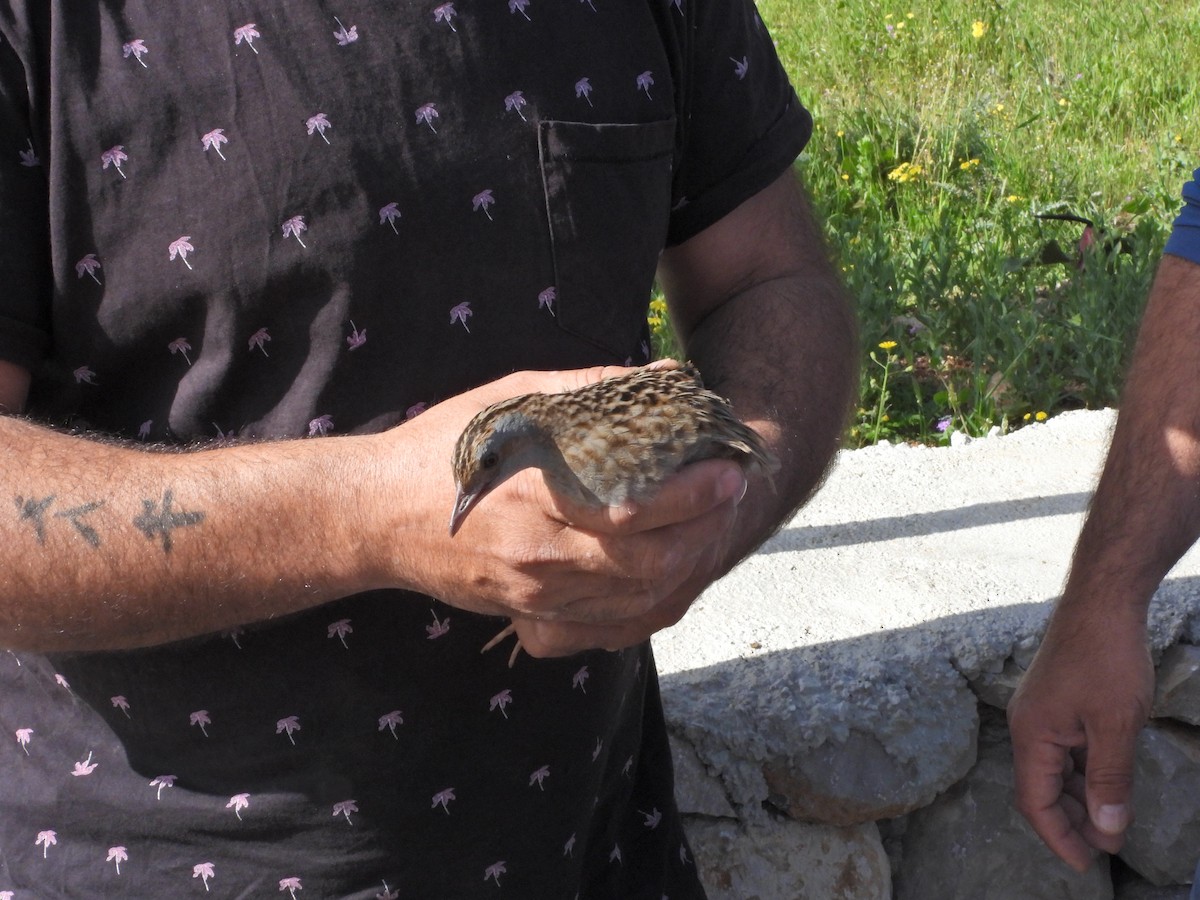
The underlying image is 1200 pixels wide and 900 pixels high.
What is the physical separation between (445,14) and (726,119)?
516mm

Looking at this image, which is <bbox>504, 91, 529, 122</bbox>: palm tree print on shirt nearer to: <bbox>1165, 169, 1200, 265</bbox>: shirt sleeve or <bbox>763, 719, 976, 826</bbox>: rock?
<bbox>1165, 169, 1200, 265</bbox>: shirt sleeve

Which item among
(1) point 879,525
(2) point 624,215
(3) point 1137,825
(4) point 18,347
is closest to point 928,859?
(3) point 1137,825

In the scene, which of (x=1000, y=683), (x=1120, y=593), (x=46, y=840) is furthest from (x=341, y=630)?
(x=1000, y=683)

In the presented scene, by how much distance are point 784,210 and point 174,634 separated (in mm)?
1148

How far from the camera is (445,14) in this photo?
1.65 meters

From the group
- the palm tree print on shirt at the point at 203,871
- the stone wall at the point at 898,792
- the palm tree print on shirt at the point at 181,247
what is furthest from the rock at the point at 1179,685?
the palm tree print on shirt at the point at 181,247

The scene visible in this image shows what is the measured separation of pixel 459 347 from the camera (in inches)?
67.5

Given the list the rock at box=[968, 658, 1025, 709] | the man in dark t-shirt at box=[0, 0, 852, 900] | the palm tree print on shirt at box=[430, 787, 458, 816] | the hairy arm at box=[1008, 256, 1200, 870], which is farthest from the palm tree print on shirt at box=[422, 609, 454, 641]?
the rock at box=[968, 658, 1025, 709]

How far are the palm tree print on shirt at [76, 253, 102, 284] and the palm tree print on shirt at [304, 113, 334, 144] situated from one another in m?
0.29

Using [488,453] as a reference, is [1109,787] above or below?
below

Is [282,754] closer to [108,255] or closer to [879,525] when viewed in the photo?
[108,255]

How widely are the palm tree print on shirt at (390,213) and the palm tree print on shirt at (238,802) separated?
2.49 ft

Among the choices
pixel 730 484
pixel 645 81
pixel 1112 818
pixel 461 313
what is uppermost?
pixel 645 81

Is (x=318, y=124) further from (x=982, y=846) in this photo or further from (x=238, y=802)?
(x=982, y=846)
